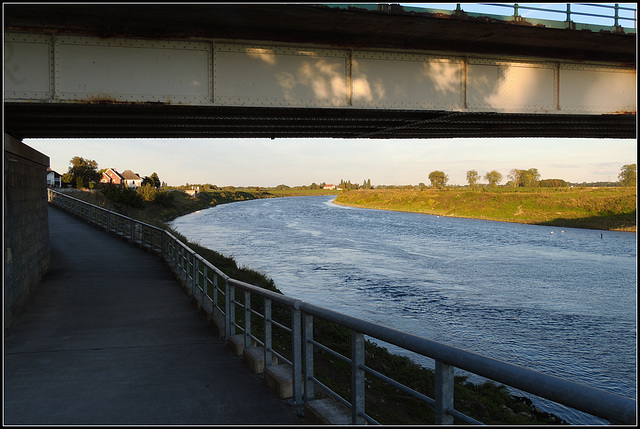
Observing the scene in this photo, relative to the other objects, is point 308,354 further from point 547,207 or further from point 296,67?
point 547,207

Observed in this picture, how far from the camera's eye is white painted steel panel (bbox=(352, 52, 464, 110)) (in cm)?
1083

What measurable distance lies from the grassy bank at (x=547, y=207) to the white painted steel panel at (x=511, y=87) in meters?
46.0

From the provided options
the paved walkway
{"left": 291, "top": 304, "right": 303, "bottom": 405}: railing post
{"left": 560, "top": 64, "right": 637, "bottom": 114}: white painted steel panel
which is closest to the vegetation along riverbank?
the paved walkway

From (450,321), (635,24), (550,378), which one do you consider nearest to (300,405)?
(550,378)

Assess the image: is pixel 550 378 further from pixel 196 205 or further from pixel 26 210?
pixel 196 205

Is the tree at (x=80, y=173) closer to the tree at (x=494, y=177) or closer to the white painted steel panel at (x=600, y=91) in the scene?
the white painted steel panel at (x=600, y=91)

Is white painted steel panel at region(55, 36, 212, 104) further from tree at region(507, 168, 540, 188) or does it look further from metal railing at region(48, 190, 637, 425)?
tree at region(507, 168, 540, 188)

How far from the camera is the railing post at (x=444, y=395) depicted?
110 inches

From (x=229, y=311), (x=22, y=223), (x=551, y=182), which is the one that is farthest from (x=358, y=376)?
(x=551, y=182)

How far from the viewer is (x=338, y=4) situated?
8.70 meters

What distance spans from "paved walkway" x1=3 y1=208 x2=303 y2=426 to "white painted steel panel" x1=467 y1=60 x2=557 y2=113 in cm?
835

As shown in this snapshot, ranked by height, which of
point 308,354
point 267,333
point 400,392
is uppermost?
point 308,354

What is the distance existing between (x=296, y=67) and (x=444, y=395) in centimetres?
888

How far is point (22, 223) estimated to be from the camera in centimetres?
1068
